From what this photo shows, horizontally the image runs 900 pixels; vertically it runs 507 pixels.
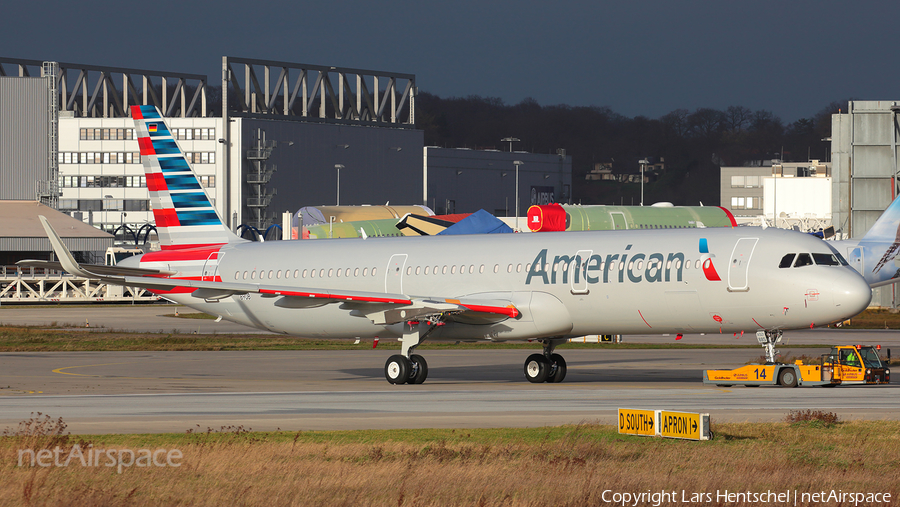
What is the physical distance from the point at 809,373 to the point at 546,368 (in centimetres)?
880

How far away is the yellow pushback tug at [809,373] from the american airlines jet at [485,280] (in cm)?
177

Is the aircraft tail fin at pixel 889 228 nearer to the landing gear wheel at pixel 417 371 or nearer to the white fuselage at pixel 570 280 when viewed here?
the white fuselage at pixel 570 280

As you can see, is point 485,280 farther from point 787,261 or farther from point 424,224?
point 424,224

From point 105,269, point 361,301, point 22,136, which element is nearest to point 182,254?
point 105,269

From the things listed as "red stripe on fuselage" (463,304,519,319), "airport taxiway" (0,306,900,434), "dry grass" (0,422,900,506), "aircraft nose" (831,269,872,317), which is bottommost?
"airport taxiway" (0,306,900,434)

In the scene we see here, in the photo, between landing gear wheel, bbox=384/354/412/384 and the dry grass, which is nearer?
the dry grass

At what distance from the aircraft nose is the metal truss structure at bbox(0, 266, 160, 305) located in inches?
3394

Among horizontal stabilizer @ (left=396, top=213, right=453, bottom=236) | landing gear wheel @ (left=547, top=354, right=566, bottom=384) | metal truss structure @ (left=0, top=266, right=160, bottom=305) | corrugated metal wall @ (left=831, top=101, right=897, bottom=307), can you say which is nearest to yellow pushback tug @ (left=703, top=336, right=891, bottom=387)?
landing gear wheel @ (left=547, top=354, right=566, bottom=384)

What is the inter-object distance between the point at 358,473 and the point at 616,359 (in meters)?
34.0

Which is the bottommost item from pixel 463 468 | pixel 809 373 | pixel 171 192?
pixel 809 373

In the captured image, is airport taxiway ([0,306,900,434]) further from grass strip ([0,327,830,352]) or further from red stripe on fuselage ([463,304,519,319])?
grass strip ([0,327,830,352])

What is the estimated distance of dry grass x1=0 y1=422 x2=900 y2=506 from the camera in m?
16.0

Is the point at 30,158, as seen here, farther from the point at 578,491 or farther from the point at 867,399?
the point at 578,491

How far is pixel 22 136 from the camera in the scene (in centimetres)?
12938
